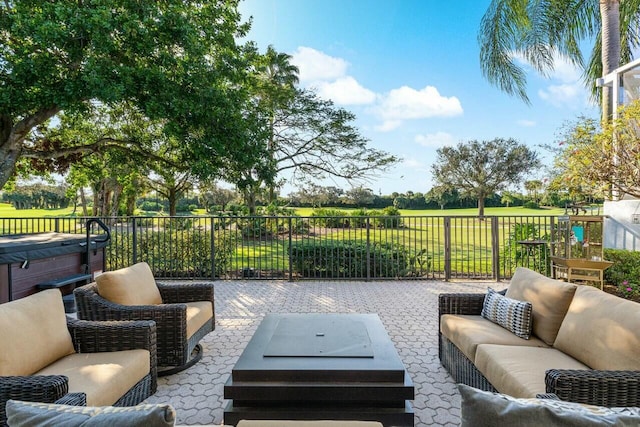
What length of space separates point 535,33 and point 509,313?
857 cm

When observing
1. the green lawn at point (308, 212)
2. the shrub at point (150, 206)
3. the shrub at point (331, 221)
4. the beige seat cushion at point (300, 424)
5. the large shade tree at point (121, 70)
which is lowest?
the beige seat cushion at point (300, 424)

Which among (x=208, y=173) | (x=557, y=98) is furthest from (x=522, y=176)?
(x=208, y=173)

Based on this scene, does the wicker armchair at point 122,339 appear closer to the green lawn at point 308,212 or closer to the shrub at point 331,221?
the shrub at point 331,221

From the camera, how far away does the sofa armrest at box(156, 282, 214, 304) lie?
3387mm

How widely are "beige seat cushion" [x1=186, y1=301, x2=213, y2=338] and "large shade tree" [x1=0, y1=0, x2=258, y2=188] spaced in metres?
4.12

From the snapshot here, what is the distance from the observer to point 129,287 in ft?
9.62

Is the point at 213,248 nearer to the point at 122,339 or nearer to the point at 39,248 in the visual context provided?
the point at 39,248

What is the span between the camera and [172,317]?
105 inches

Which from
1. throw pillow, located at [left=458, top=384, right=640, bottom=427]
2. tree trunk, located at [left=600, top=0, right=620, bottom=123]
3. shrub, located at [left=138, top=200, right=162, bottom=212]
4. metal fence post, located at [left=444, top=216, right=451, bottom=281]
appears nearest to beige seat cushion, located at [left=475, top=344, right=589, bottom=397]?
throw pillow, located at [left=458, top=384, right=640, bottom=427]

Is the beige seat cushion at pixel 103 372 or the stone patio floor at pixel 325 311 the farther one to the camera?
the stone patio floor at pixel 325 311

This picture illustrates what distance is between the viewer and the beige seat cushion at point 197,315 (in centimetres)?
290

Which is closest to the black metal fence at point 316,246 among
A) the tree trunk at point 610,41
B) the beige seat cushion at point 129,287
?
the tree trunk at point 610,41

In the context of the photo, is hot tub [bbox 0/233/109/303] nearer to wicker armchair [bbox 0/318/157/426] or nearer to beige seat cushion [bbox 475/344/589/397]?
wicker armchair [bbox 0/318/157/426]

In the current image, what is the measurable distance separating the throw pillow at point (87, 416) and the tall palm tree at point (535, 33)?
9871 millimetres
